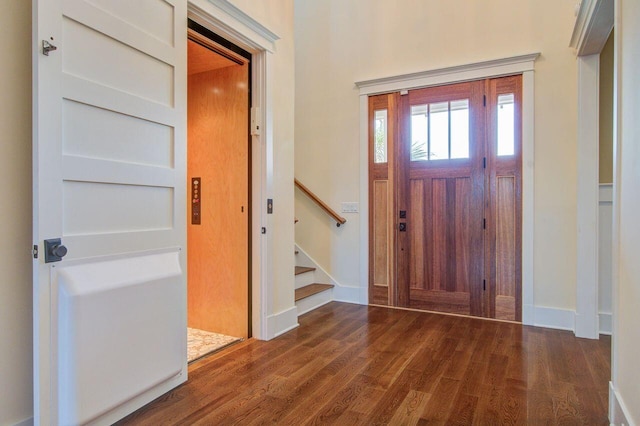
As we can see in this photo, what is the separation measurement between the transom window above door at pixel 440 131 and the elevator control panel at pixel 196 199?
2.19 meters

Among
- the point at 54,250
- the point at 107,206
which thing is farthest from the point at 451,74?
the point at 54,250

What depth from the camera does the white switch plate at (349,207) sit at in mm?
4273

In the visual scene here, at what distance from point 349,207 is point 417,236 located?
84 centimetres

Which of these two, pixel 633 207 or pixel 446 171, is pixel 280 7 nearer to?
pixel 446 171

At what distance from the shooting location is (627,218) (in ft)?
5.52

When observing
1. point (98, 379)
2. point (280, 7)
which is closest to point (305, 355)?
point (98, 379)

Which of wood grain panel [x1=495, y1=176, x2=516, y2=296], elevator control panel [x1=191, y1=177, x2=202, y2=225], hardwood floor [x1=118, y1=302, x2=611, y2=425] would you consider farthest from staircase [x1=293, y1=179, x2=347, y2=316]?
wood grain panel [x1=495, y1=176, x2=516, y2=296]

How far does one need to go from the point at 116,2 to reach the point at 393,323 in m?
3.15

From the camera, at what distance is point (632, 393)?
5.11 ft

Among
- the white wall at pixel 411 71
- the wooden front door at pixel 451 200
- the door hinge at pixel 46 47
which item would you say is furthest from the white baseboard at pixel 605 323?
the door hinge at pixel 46 47

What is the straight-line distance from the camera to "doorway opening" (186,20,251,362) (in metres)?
3.07

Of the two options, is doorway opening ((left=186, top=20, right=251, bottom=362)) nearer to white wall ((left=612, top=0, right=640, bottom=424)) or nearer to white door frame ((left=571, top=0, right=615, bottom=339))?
white wall ((left=612, top=0, right=640, bottom=424))

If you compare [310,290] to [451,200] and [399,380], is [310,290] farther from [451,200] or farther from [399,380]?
[399,380]

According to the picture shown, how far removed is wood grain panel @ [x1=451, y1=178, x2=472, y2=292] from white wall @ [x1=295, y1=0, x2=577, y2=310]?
594 millimetres
